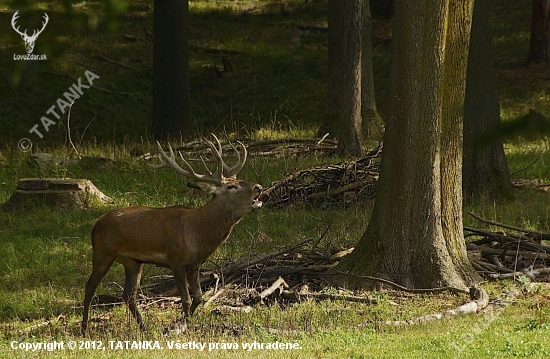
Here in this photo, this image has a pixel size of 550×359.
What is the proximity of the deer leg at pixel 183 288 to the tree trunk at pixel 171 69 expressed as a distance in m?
11.9

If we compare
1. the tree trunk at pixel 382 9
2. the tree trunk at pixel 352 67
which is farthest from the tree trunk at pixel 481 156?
the tree trunk at pixel 382 9

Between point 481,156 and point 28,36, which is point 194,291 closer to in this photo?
point 28,36

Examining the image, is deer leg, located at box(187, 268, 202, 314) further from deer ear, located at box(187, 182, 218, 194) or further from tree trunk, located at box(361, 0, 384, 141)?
tree trunk, located at box(361, 0, 384, 141)

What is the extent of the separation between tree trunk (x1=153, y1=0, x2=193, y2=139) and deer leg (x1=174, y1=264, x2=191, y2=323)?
1189 centimetres

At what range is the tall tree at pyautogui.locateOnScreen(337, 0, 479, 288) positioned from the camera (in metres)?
9.29

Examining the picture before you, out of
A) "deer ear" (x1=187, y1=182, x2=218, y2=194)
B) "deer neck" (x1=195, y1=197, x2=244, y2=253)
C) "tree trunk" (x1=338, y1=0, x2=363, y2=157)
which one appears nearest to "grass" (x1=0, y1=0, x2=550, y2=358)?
"deer neck" (x1=195, y1=197, x2=244, y2=253)

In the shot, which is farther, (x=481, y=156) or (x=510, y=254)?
(x=481, y=156)

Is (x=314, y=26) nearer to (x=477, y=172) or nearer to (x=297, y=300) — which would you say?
(x=477, y=172)

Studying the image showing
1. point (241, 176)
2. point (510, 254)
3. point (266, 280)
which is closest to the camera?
point (266, 280)

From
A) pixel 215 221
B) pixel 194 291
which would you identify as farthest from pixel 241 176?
pixel 194 291

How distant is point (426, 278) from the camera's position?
31.0 feet

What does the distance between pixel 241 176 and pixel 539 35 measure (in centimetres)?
1210

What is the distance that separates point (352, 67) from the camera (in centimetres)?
1770

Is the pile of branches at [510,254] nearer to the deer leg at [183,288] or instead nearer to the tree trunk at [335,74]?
the deer leg at [183,288]
